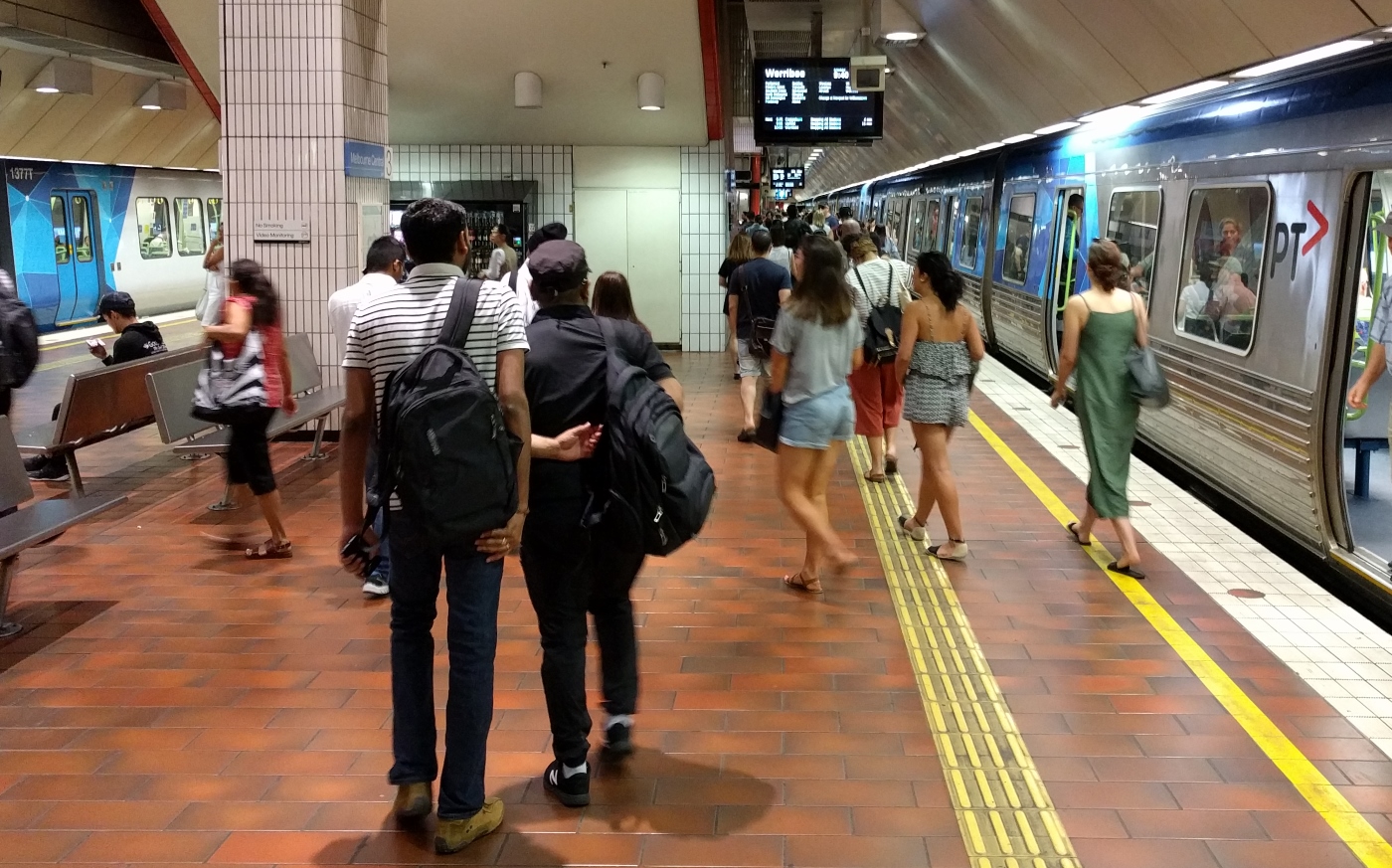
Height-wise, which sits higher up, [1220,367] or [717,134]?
[717,134]

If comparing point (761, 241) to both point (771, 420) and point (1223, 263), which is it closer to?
point (1223, 263)

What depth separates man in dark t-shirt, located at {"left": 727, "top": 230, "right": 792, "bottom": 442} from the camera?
8.66 m

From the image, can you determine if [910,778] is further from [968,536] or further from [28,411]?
[28,411]

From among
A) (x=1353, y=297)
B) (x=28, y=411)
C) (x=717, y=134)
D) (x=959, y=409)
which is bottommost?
(x=28, y=411)

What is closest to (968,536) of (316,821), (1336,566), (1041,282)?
(1336,566)

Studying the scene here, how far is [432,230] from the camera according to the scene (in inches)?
129

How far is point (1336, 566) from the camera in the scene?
19.3 ft

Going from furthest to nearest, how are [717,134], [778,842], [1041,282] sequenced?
[717,134]
[1041,282]
[778,842]

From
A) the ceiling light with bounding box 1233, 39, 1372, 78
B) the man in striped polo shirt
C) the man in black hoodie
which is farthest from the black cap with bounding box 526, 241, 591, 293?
the man in black hoodie

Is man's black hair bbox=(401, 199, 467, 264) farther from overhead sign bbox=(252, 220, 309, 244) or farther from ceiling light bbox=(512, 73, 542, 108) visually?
ceiling light bbox=(512, 73, 542, 108)

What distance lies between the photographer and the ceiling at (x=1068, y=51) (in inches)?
249

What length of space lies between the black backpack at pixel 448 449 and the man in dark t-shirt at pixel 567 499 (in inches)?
14.1

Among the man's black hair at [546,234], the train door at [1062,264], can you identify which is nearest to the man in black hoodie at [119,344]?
the man's black hair at [546,234]

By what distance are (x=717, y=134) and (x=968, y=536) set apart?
7.93 m
